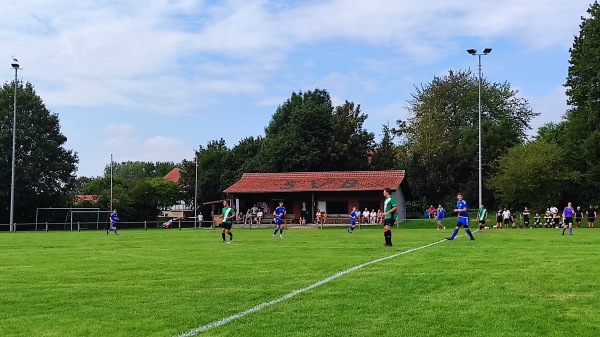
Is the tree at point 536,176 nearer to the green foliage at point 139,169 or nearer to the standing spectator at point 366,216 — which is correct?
the standing spectator at point 366,216

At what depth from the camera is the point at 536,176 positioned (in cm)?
5016

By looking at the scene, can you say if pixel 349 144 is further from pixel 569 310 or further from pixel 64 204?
pixel 569 310

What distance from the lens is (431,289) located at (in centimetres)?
959

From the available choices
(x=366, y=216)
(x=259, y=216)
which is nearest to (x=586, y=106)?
(x=366, y=216)

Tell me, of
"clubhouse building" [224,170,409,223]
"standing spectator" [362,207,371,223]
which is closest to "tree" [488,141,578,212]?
"clubhouse building" [224,170,409,223]

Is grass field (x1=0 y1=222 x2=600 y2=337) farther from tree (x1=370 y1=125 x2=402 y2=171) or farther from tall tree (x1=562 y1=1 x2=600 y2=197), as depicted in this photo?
tree (x1=370 y1=125 x2=402 y2=171)

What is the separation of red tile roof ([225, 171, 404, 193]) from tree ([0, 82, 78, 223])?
1811cm

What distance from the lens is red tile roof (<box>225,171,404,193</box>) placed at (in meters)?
55.7

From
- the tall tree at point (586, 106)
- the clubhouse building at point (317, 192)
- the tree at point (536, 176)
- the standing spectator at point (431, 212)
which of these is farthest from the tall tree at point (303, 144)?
the tall tree at point (586, 106)

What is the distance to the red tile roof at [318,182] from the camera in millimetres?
55662

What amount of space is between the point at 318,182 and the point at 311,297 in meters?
49.0

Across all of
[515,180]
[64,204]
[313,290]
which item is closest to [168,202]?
[64,204]

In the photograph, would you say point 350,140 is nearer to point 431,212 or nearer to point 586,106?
point 431,212

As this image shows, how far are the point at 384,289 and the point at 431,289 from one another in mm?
742
